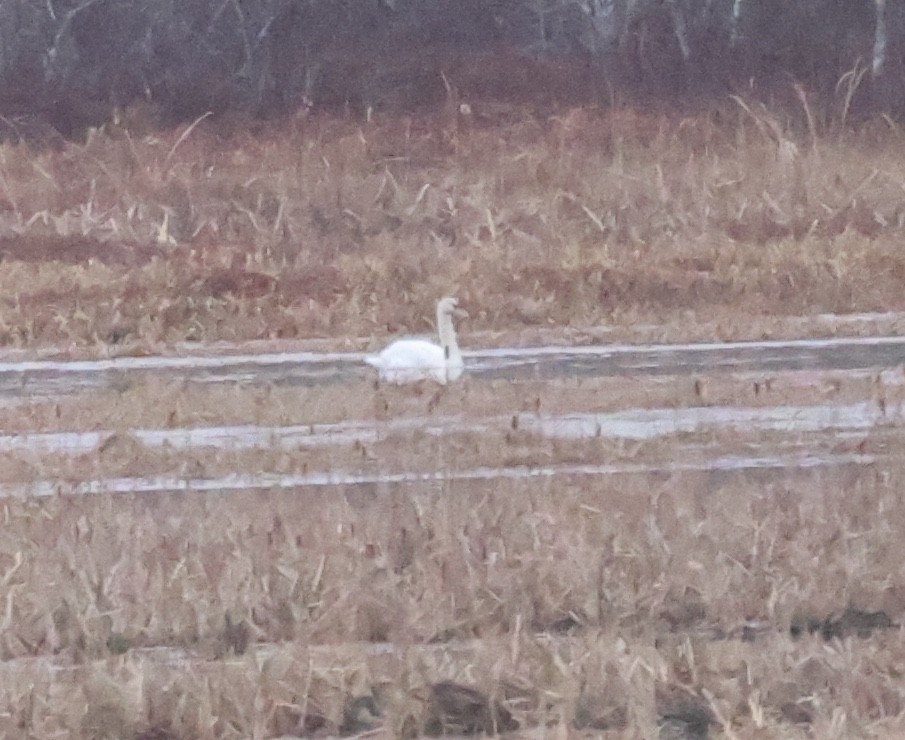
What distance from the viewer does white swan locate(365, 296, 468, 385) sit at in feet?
29.0

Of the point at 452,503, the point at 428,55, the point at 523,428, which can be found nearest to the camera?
the point at 452,503

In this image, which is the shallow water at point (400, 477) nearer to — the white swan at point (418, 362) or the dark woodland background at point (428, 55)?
the white swan at point (418, 362)

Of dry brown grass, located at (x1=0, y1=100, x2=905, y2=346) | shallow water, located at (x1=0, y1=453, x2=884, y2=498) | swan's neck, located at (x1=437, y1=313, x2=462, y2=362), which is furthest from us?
dry brown grass, located at (x1=0, y1=100, x2=905, y2=346)

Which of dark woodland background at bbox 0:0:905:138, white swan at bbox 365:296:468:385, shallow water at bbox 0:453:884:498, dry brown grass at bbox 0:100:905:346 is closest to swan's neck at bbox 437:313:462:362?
white swan at bbox 365:296:468:385

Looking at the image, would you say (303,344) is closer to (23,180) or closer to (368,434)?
(368,434)

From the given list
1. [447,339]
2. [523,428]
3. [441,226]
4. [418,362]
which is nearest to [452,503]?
[523,428]

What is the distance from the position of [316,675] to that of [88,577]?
1016 mm

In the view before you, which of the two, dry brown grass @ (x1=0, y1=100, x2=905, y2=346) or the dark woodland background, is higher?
the dark woodland background

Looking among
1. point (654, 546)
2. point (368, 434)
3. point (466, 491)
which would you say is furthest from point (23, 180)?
point (654, 546)

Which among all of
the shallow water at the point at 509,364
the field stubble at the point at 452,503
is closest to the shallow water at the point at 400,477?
the field stubble at the point at 452,503

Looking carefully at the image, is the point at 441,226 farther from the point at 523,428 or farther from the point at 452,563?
the point at 452,563

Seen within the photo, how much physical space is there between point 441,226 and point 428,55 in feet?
9.56

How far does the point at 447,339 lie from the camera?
9258mm

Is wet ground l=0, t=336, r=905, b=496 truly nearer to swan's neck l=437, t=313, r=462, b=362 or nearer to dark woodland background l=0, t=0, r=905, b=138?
swan's neck l=437, t=313, r=462, b=362
